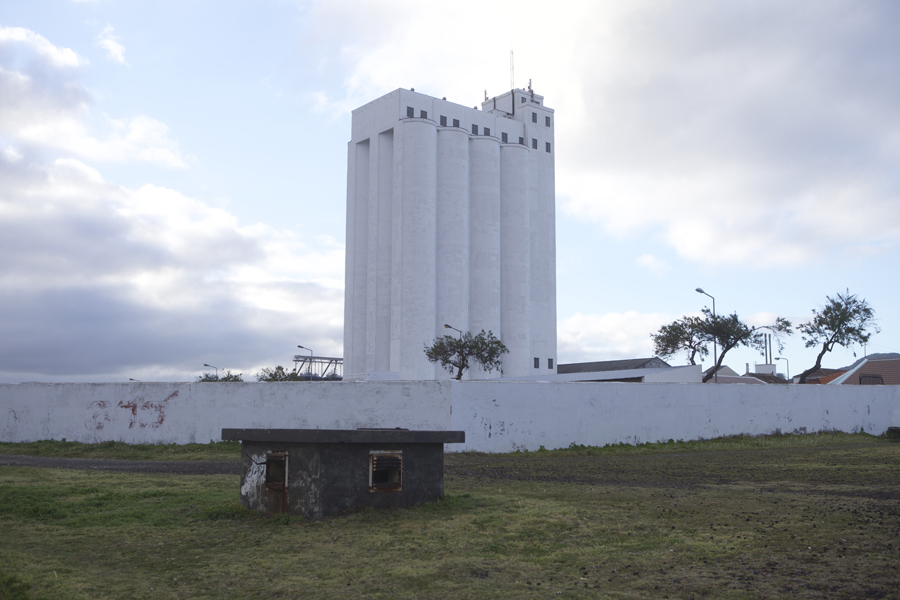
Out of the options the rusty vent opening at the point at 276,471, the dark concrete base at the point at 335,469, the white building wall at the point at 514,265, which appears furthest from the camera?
the white building wall at the point at 514,265

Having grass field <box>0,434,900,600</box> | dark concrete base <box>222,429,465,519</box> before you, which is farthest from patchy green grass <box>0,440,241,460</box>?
dark concrete base <box>222,429,465,519</box>

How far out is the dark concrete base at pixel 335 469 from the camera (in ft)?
28.5

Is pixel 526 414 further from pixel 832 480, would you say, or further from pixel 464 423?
pixel 832 480

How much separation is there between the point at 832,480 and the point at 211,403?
1773 centimetres

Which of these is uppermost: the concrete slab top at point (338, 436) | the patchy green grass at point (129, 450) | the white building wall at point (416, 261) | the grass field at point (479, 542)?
the white building wall at point (416, 261)

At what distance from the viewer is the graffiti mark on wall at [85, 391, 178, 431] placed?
2358 centimetres

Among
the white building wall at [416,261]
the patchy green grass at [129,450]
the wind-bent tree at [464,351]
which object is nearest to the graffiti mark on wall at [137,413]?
the patchy green grass at [129,450]

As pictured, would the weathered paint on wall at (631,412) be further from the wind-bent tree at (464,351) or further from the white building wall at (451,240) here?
the white building wall at (451,240)

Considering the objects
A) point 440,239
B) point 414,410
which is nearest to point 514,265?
point 440,239

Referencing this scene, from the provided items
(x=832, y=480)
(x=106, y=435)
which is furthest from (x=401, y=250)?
(x=832, y=480)

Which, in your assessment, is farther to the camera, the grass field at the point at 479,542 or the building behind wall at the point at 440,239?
the building behind wall at the point at 440,239

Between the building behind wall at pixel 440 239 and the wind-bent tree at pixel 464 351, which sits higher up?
the building behind wall at pixel 440 239

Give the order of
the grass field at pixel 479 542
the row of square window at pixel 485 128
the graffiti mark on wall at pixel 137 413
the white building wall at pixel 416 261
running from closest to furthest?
the grass field at pixel 479 542, the graffiti mark on wall at pixel 137 413, the white building wall at pixel 416 261, the row of square window at pixel 485 128

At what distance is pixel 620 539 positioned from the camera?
297 inches
